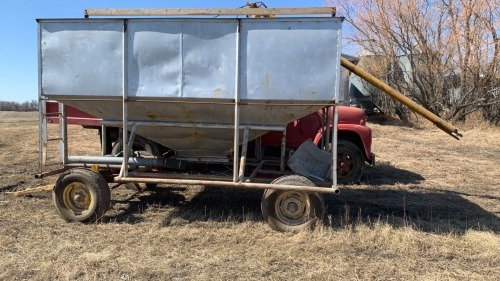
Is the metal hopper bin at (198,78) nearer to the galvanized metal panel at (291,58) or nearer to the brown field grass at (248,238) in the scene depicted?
the galvanized metal panel at (291,58)

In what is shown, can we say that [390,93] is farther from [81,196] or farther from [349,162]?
[81,196]

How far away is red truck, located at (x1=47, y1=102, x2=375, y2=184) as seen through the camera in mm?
8148

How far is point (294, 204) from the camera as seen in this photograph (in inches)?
217

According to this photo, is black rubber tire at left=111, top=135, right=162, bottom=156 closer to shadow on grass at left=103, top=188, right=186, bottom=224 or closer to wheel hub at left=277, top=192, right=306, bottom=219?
shadow on grass at left=103, top=188, right=186, bottom=224

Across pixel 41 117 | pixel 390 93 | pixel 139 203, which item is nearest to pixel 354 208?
pixel 390 93

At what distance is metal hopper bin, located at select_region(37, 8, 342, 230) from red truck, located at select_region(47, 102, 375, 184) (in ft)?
7.46

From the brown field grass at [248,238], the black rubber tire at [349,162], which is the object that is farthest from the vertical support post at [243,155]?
the black rubber tire at [349,162]

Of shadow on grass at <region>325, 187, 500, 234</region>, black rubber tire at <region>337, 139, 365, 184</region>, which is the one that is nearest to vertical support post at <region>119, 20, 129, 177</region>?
shadow on grass at <region>325, 187, 500, 234</region>

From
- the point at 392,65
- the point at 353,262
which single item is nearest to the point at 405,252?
the point at 353,262

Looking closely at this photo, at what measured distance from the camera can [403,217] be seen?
6.26m

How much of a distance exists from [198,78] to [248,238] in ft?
6.54

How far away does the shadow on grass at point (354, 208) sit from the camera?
5941 millimetres

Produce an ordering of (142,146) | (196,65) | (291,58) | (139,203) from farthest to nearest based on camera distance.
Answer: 1. (142,146)
2. (139,203)
3. (196,65)
4. (291,58)

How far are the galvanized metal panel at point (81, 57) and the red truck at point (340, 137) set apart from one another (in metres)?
2.48
